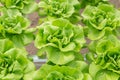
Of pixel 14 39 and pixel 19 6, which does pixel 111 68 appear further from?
pixel 19 6

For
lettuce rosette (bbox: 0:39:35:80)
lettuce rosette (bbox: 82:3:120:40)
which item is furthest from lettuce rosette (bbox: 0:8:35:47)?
lettuce rosette (bbox: 82:3:120:40)

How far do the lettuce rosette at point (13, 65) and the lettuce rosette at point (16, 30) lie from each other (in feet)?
0.41

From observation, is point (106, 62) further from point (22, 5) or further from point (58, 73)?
point (22, 5)

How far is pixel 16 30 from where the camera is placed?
1694mm

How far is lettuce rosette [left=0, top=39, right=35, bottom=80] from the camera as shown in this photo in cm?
149

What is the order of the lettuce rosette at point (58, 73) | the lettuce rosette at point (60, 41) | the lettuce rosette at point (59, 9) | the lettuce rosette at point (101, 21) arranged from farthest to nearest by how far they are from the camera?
1. the lettuce rosette at point (59, 9)
2. the lettuce rosette at point (101, 21)
3. the lettuce rosette at point (60, 41)
4. the lettuce rosette at point (58, 73)

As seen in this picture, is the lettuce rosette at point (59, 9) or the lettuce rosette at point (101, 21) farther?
the lettuce rosette at point (59, 9)

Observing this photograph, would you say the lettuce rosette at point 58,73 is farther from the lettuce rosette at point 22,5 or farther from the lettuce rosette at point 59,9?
the lettuce rosette at point 22,5

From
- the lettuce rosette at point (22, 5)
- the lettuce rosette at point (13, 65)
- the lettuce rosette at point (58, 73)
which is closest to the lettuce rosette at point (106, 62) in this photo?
the lettuce rosette at point (58, 73)

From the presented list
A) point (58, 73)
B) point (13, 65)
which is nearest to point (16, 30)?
point (13, 65)

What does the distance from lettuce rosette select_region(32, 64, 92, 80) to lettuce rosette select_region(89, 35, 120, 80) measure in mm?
104

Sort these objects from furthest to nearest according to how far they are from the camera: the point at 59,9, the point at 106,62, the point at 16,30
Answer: the point at 59,9 < the point at 16,30 < the point at 106,62

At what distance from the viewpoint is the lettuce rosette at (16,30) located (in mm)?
1689

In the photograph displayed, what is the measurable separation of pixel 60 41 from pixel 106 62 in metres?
0.24
